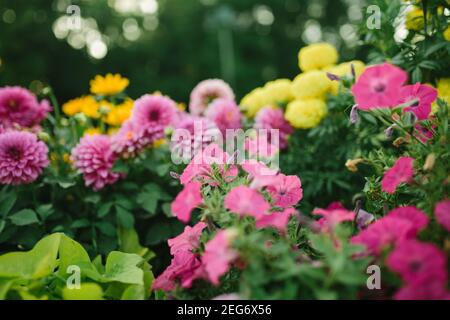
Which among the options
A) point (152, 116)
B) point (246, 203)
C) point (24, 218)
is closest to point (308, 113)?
point (152, 116)

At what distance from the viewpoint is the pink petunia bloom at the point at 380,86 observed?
88 centimetres

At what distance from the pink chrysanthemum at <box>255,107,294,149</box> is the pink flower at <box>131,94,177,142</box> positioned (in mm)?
393

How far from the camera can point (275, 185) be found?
960 mm

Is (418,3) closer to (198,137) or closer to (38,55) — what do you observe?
(198,137)

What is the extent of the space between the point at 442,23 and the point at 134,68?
7657 mm

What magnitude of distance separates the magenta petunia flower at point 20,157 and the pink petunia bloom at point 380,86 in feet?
3.63

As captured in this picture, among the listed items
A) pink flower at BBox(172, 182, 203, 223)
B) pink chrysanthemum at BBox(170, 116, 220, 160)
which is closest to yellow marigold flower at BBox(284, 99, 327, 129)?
pink chrysanthemum at BBox(170, 116, 220, 160)

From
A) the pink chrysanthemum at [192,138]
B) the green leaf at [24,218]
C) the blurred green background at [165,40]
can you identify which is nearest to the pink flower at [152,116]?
the pink chrysanthemum at [192,138]

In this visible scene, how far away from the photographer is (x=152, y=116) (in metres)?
1.71

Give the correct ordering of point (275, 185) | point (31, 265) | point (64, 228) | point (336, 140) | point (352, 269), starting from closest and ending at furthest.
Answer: point (352, 269) < point (275, 185) < point (31, 265) < point (64, 228) < point (336, 140)

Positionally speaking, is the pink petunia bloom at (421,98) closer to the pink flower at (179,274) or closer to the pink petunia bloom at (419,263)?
the pink petunia bloom at (419,263)

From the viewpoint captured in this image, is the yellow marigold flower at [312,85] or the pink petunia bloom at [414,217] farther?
the yellow marigold flower at [312,85]
